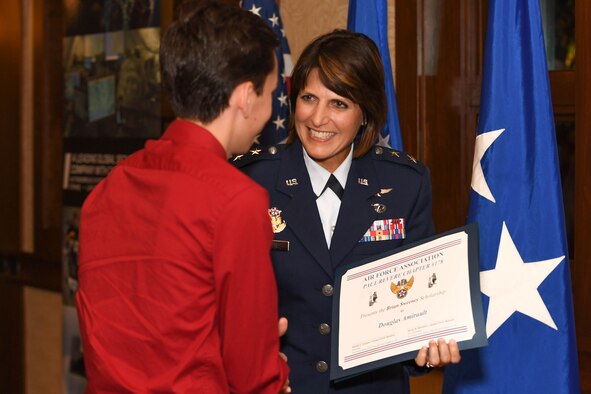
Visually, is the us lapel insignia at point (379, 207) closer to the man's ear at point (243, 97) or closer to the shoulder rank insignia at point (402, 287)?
the shoulder rank insignia at point (402, 287)

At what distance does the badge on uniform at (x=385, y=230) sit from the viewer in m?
2.10

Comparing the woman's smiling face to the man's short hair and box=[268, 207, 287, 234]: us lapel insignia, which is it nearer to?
box=[268, 207, 287, 234]: us lapel insignia

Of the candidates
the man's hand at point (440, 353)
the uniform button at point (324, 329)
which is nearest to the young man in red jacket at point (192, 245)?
the man's hand at point (440, 353)

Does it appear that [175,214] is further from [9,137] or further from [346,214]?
[9,137]

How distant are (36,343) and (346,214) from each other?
3.40m

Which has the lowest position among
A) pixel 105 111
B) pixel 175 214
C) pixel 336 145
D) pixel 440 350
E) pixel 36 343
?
pixel 36 343

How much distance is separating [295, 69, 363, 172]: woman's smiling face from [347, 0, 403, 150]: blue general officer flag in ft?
1.71

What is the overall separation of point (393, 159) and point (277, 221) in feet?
1.13

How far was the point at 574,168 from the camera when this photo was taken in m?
2.81

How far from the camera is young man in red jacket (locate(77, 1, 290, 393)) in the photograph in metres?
1.31

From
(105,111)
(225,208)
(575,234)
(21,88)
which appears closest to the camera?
(225,208)

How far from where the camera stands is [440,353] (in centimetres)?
176

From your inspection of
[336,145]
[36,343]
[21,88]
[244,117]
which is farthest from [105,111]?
[244,117]

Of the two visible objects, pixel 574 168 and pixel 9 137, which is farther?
pixel 9 137
